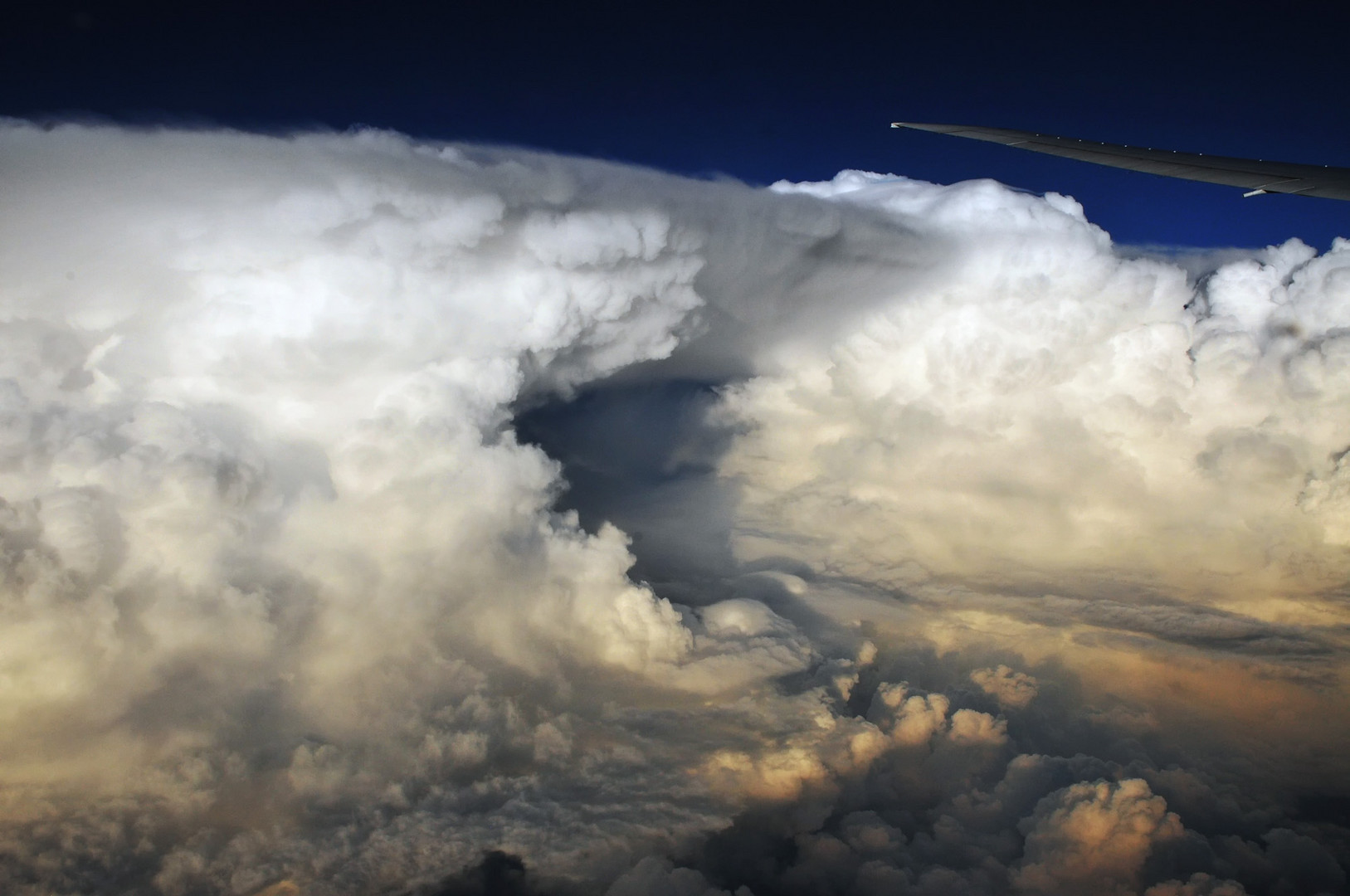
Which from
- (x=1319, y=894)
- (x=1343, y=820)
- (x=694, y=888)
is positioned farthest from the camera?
(x=1343, y=820)

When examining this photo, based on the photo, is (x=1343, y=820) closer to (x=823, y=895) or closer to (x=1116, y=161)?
(x=823, y=895)

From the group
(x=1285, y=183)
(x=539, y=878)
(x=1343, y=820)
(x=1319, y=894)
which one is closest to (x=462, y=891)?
(x=539, y=878)

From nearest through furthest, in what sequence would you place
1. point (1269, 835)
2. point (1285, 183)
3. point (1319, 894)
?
point (1285, 183)
point (1319, 894)
point (1269, 835)

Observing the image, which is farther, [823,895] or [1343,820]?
[1343,820]

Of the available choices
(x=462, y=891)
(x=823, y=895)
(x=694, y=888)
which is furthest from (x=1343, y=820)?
(x=462, y=891)

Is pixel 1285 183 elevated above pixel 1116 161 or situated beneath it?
situated beneath

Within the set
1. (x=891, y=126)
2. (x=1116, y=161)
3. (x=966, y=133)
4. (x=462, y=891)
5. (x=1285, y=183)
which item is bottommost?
(x=462, y=891)

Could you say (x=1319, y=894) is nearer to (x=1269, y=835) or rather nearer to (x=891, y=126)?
(x=1269, y=835)
